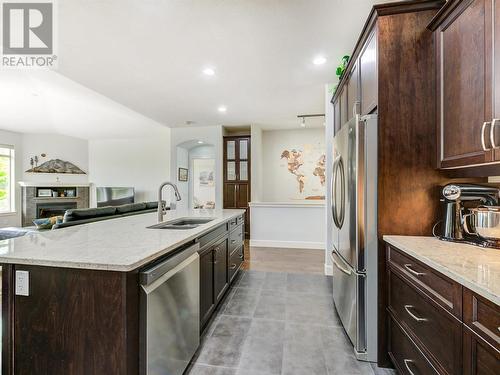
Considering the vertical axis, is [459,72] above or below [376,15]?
below

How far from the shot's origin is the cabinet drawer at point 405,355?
3.83 ft

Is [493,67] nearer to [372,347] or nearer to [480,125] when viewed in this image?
[480,125]

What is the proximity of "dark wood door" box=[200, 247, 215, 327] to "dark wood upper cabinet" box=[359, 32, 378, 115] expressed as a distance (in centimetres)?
175

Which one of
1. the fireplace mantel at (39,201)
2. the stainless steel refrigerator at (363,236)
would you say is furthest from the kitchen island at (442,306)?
the fireplace mantel at (39,201)

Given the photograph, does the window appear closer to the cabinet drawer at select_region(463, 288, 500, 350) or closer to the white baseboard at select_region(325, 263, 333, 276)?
the white baseboard at select_region(325, 263, 333, 276)

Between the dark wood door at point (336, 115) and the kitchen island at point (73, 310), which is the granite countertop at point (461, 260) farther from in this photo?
the dark wood door at point (336, 115)

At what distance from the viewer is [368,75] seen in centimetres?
180

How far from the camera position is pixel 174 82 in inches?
131

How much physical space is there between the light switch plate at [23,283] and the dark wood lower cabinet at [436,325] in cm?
194

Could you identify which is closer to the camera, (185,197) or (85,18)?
(85,18)

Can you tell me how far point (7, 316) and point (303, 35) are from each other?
2.93 metres

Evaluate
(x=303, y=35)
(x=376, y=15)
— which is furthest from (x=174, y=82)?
(x=376, y=15)

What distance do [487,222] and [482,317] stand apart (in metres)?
0.69

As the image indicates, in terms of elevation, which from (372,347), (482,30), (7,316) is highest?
(482,30)
